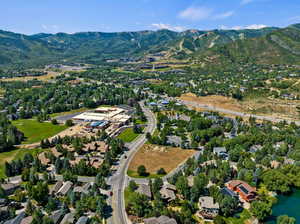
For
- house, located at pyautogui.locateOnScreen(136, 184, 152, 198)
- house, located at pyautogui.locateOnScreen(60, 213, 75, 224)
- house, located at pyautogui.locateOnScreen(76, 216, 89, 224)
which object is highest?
house, located at pyautogui.locateOnScreen(136, 184, 152, 198)

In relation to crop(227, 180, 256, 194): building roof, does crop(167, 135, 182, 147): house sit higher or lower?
higher

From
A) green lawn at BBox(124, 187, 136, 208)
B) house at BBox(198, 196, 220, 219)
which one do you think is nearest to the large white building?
green lawn at BBox(124, 187, 136, 208)

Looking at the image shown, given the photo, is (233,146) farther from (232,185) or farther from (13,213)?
(13,213)

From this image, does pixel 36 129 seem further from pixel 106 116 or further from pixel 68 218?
pixel 68 218

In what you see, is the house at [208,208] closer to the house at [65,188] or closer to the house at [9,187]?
the house at [65,188]

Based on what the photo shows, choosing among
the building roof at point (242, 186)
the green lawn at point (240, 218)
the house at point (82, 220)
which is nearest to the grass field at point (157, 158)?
the building roof at point (242, 186)

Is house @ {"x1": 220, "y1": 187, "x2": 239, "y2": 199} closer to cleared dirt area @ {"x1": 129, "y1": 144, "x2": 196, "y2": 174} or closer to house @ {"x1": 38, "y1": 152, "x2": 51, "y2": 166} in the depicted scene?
cleared dirt area @ {"x1": 129, "y1": 144, "x2": 196, "y2": 174}

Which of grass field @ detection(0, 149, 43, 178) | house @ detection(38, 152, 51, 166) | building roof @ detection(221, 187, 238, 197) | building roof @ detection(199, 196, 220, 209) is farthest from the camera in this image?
grass field @ detection(0, 149, 43, 178)

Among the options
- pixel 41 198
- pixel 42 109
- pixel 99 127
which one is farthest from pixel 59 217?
pixel 42 109
